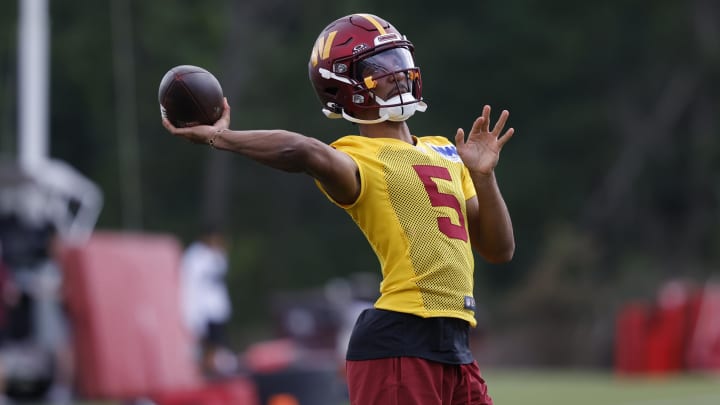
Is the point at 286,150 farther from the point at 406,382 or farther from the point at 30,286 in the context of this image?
the point at 30,286

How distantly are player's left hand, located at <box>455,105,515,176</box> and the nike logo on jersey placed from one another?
20mm

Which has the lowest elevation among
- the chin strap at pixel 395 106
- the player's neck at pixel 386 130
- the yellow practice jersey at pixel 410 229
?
the yellow practice jersey at pixel 410 229

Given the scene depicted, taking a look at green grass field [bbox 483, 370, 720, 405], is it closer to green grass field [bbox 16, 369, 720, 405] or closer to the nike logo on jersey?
green grass field [bbox 16, 369, 720, 405]

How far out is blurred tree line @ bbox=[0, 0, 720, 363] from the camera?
3241 centimetres

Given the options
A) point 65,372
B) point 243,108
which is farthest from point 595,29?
point 65,372

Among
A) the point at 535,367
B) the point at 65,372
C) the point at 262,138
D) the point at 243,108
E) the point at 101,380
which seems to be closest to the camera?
the point at 262,138

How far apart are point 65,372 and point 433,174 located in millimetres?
9754

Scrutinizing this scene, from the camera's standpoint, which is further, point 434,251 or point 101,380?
point 101,380

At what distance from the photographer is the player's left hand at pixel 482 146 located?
5.02 m

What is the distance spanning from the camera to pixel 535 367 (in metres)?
29.2

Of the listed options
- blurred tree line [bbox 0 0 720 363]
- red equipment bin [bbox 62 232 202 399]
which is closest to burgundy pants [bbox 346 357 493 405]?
red equipment bin [bbox 62 232 202 399]

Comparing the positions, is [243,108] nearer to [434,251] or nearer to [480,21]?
[480,21]

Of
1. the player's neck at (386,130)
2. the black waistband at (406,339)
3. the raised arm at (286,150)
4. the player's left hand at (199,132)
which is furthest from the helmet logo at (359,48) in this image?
the black waistband at (406,339)

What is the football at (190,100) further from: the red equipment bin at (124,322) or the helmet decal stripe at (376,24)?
the red equipment bin at (124,322)
